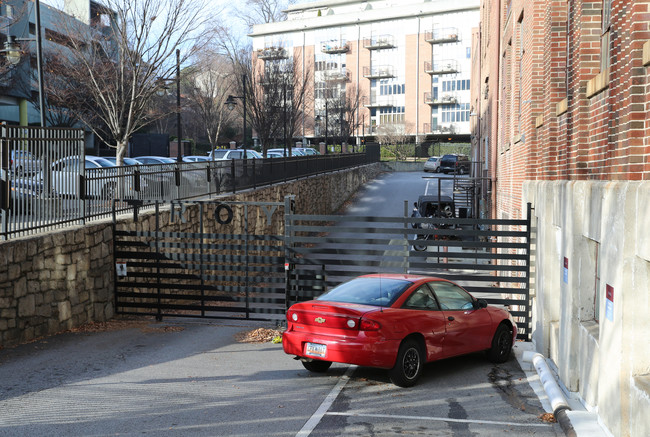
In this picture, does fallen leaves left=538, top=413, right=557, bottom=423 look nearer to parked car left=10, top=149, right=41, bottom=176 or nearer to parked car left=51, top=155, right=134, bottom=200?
parked car left=10, top=149, right=41, bottom=176

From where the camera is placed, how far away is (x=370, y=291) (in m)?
9.50

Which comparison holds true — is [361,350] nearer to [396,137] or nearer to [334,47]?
[396,137]

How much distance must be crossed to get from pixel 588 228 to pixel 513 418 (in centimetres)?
231

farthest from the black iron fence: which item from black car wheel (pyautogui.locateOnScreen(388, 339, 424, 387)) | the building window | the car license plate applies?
the building window

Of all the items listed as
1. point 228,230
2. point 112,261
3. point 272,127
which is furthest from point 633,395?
point 272,127

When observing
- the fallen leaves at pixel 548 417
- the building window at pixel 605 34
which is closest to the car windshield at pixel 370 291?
the fallen leaves at pixel 548 417

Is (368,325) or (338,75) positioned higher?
(338,75)

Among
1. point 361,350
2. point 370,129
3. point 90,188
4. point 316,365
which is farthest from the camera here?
point 370,129

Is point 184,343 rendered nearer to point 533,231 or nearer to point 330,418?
point 330,418

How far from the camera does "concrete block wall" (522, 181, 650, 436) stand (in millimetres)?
6074

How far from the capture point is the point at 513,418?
24.9 feet

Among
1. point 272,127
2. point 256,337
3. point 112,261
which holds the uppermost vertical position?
point 272,127

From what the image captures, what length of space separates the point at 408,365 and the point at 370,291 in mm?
1138

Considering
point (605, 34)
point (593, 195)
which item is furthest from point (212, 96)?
point (593, 195)
